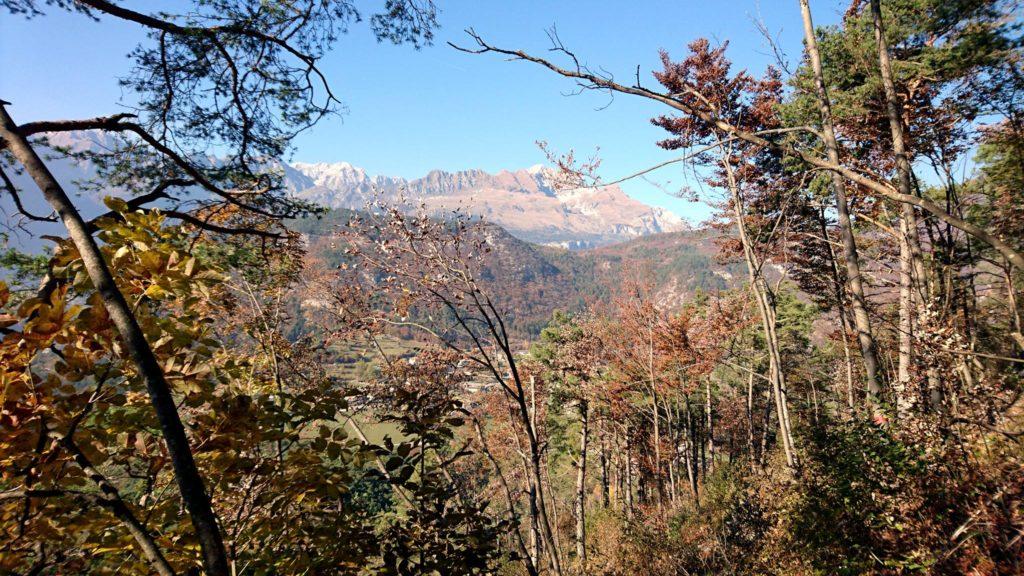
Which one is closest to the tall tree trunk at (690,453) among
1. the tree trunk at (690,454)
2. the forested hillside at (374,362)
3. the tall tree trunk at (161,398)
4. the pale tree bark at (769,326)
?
the tree trunk at (690,454)

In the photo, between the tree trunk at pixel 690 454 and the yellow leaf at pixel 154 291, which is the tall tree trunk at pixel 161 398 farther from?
the tree trunk at pixel 690 454

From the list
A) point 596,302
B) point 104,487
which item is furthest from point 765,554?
point 596,302

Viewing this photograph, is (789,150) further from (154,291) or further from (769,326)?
(769,326)

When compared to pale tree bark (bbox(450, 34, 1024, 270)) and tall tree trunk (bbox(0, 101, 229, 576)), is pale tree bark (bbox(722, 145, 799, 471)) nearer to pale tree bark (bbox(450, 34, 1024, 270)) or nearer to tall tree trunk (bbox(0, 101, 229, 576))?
pale tree bark (bbox(450, 34, 1024, 270))

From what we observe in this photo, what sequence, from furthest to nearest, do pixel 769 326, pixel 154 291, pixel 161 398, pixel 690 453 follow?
pixel 690 453, pixel 769 326, pixel 154 291, pixel 161 398

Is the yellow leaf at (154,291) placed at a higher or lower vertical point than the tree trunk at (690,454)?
higher

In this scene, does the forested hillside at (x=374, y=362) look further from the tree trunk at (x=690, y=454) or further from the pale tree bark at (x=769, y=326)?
the tree trunk at (x=690, y=454)

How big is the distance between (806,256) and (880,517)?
43.9 ft

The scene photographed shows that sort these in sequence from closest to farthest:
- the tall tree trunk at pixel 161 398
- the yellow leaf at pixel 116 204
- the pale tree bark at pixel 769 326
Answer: the tall tree trunk at pixel 161 398 < the yellow leaf at pixel 116 204 < the pale tree bark at pixel 769 326

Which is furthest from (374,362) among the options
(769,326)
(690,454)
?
(690,454)

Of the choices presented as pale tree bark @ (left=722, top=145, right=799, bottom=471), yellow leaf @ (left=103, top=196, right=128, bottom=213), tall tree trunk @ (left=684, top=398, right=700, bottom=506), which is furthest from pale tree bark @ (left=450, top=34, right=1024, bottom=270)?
tall tree trunk @ (left=684, top=398, right=700, bottom=506)

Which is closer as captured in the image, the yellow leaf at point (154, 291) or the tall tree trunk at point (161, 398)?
the tall tree trunk at point (161, 398)

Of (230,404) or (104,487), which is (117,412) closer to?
(230,404)

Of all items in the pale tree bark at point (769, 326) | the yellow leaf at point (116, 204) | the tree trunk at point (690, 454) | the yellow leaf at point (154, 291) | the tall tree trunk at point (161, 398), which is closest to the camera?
the tall tree trunk at point (161, 398)
